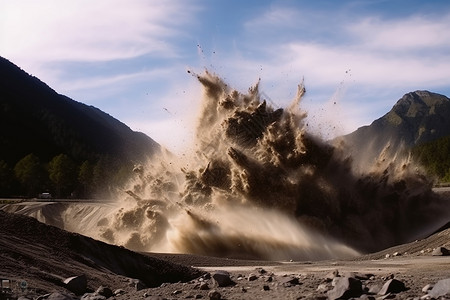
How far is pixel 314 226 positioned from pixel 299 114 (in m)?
6.57

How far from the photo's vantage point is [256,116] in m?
33.3

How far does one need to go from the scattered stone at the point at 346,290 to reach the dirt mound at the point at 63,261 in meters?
5.72

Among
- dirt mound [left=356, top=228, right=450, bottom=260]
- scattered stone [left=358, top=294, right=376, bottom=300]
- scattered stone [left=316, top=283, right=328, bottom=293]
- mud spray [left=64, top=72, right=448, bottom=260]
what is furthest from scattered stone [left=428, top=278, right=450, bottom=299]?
mud spray [left=64, top=72, right=448, bottom=260]

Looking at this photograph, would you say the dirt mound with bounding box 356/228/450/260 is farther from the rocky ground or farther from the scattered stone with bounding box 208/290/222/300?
the scattered stone with bounding box 208/290/222/300

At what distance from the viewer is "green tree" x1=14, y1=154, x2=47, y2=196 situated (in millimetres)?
81750

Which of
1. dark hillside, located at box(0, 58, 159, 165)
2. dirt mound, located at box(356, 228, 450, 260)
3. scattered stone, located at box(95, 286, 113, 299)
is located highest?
dark hillside, located at box(0, 58, 159, 165)

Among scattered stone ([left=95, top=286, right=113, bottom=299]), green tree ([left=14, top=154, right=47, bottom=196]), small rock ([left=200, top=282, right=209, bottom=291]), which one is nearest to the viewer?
small rock ([left=200, top=282, right=209, bottom=291])

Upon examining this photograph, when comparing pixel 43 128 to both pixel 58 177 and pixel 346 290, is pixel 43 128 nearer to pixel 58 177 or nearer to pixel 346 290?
pixel 58 177

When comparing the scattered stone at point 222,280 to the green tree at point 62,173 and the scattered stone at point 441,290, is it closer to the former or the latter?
the scattered stone at point 441,290

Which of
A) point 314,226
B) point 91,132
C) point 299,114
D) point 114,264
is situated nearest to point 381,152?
point 299,114

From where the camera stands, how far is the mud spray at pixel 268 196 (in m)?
28.6

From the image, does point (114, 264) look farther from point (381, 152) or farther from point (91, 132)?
point (91, 132)

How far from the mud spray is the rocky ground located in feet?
21.1

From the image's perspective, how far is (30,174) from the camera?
81.6 meters
